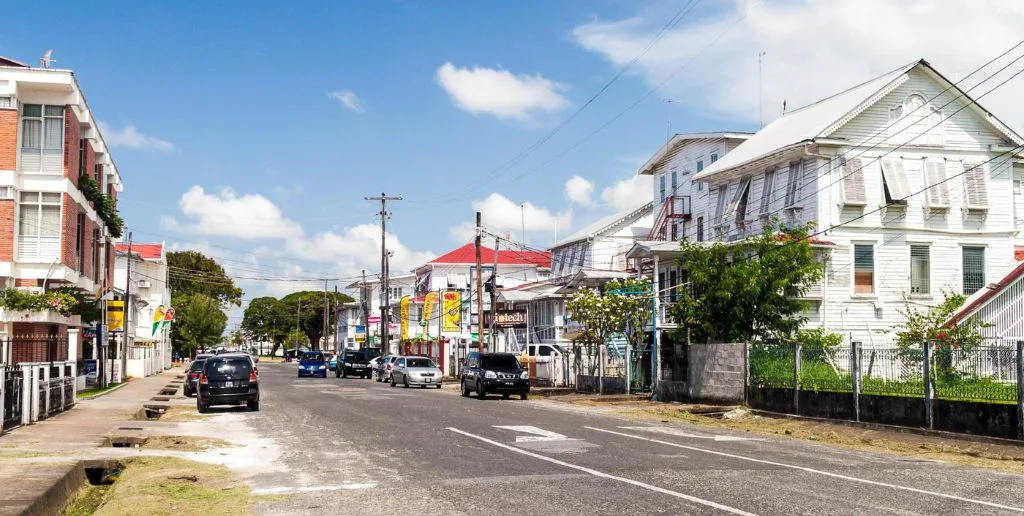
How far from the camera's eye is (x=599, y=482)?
519 inches

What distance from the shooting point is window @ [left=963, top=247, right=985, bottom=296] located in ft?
135

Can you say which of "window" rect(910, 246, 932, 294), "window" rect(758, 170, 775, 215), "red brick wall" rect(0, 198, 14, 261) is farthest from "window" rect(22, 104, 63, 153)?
"window" rect(910, 246, 932, 294)

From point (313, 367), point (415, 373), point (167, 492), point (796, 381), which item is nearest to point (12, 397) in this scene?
point (167, 492)

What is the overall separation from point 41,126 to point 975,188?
3559 centimetres

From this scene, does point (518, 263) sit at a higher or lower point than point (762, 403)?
higher

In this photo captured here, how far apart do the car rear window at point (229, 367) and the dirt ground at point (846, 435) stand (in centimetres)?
1071

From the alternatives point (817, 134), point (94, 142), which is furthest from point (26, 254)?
point (817, 134)

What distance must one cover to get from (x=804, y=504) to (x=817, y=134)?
97.9 feet

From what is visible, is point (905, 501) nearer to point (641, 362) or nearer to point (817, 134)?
point (641, 362)

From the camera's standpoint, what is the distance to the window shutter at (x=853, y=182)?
39500 millimetres

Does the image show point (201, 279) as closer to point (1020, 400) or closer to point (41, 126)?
point (41, 126)

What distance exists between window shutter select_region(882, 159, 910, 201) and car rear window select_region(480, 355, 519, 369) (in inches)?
625

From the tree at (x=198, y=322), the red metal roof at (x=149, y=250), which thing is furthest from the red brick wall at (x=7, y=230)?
the tree at (x=198, y=322)

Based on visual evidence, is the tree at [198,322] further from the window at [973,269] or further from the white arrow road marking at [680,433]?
the white arrow road marking at [680,433]
